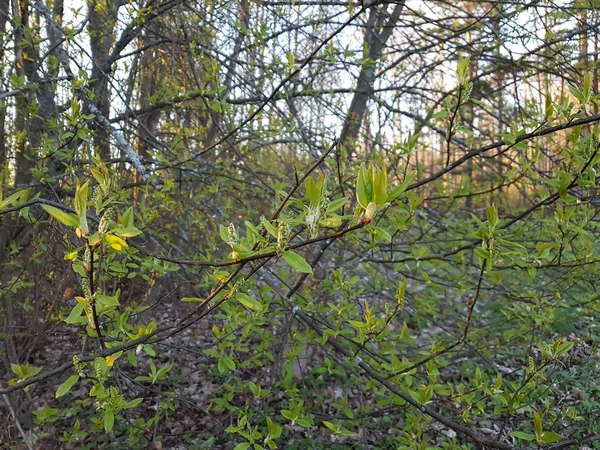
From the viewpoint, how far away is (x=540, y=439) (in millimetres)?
1354

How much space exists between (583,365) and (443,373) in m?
1.14

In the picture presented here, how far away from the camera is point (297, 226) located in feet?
4.88

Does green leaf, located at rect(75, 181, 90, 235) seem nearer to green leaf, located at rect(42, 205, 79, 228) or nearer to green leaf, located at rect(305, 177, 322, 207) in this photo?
green leaf, located at rect(42, 205, 79, 228)

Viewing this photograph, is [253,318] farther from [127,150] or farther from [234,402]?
[234,402]

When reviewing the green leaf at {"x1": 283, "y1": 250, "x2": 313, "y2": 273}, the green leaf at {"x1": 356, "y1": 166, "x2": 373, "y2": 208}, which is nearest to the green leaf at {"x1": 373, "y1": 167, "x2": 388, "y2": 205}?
the green leaf at {"x1": 356, "y1": 166, "x2": 373, "y2": 208}

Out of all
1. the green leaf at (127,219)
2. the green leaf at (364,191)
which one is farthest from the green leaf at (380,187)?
the green leaf at (127,219)

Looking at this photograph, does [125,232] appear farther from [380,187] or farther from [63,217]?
[380,187]

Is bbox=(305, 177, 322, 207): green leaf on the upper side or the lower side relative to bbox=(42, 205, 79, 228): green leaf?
upper

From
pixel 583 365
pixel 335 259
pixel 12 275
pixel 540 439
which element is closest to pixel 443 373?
pixel 583 365

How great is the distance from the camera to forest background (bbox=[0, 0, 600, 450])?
1.81 meters

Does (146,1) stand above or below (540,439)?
above

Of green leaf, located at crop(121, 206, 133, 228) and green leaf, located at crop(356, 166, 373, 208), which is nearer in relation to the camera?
green leaf, located at crop(356, 166, 373, 208)

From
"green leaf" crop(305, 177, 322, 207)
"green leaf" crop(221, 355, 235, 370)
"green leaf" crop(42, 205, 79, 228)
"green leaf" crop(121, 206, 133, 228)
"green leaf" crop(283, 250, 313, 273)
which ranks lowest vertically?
"green leaf" crop(221, 355, 235, 370)

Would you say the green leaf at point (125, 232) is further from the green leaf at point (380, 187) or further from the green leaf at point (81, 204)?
the green leaf at point (380, 187)
